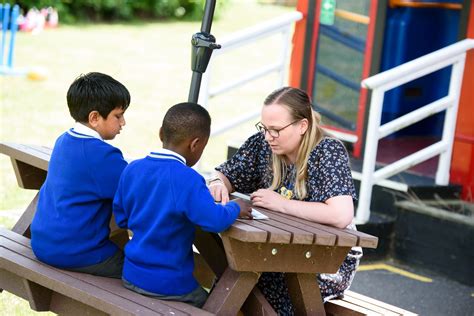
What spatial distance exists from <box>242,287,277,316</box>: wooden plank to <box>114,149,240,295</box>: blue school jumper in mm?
298

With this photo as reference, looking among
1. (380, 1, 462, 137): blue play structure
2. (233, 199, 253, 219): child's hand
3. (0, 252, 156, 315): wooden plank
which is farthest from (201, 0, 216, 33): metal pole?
(380, 1, 462, 137): blue play structure

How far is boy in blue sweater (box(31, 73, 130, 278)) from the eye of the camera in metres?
3.88

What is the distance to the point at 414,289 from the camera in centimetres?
587

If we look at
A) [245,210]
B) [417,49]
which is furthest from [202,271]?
[417,49]

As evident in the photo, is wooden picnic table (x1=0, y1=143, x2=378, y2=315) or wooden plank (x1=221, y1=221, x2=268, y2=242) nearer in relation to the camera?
wooden plank (x1=221, y1=221, x2=268, y2=242)

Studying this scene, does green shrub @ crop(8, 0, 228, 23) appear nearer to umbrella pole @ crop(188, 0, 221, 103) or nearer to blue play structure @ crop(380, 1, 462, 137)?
blue play structure @ crop(380, 1, 462, 137)

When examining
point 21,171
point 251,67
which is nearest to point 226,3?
point 251,67

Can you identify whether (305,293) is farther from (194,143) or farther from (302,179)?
(194,143)

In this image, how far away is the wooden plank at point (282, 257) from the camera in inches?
145

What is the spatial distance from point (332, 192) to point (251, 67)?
11179 mm

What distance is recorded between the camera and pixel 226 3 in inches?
854

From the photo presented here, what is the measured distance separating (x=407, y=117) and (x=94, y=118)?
10.2ft

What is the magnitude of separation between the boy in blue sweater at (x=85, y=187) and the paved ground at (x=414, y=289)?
2.21m

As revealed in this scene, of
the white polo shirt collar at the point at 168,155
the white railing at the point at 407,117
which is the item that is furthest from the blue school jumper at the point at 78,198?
the white railing at the point at 407,117
